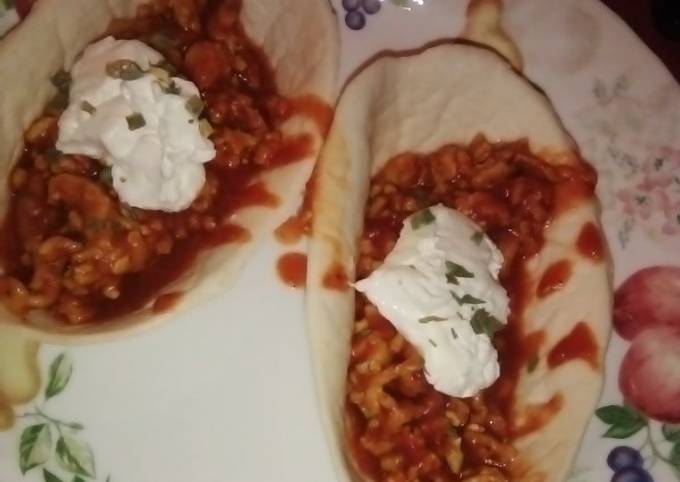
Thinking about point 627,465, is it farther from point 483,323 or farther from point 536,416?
point 483,323

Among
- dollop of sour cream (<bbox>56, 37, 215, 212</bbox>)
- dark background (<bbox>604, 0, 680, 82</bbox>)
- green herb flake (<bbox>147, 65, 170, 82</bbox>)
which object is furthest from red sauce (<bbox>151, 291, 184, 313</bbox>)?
dark background (<bbox>604, 0, 680, 82</bbox>)

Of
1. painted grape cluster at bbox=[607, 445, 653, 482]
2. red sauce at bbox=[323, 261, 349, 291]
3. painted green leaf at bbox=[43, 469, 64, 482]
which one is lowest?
painted grape cluster at bbox=[607, 445, 653, 482]

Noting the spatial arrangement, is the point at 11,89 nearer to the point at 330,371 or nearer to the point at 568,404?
the point at 330,371

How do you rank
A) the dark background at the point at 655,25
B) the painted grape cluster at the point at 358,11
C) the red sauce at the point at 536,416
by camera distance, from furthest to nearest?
the dark background at the point at 655,25, the painted grape cluster at the point at 358,11, the red sauce at the point at 536,416

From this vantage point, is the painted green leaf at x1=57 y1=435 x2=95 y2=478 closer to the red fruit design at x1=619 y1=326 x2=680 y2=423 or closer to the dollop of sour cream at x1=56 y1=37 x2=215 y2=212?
the dollop of sour cream at x1=56 y1=37 x2=215 y2=212

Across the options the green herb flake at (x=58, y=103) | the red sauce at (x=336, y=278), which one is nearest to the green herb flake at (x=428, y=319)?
the red sauce at (x=336, y=278)

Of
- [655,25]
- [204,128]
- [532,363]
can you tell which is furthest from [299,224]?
[655,25]

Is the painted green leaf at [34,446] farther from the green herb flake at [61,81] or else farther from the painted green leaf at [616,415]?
the painted green leaf at [616,415]

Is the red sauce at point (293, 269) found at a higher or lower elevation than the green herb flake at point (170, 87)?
lower
